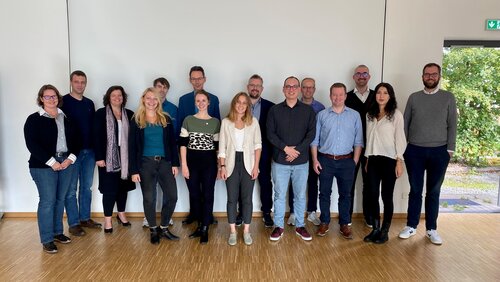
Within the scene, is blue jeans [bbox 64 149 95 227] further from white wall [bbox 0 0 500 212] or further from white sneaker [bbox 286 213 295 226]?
white sneaker [bbox 286 213 295 226]

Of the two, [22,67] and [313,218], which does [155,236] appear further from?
[22,67]

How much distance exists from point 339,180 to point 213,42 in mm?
2212

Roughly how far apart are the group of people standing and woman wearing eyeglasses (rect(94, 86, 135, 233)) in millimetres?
11

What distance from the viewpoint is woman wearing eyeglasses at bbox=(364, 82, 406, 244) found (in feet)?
11.1

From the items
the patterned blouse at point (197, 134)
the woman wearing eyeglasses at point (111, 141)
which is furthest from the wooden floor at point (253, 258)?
the patterned blouse at point (197, 134)

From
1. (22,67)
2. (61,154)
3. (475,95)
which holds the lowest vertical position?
(61,154)

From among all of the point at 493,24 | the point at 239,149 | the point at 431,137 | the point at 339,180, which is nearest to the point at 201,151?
the point at 239,149

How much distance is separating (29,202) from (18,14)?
231 cm

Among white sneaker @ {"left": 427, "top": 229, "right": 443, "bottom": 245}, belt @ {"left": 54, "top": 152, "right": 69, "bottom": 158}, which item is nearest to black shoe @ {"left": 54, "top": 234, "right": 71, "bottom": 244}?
belt @ {"left": 54, "top": 152, "right": 69, "bottom": 158}

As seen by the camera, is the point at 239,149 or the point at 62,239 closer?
the point at 239,149

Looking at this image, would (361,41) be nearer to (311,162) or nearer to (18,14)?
(311,162)

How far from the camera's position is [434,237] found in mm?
3566

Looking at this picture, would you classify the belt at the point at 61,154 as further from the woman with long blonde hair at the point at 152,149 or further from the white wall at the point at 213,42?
the white wall at the point at 213,42

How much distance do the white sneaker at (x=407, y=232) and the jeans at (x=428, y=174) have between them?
0.07 m
